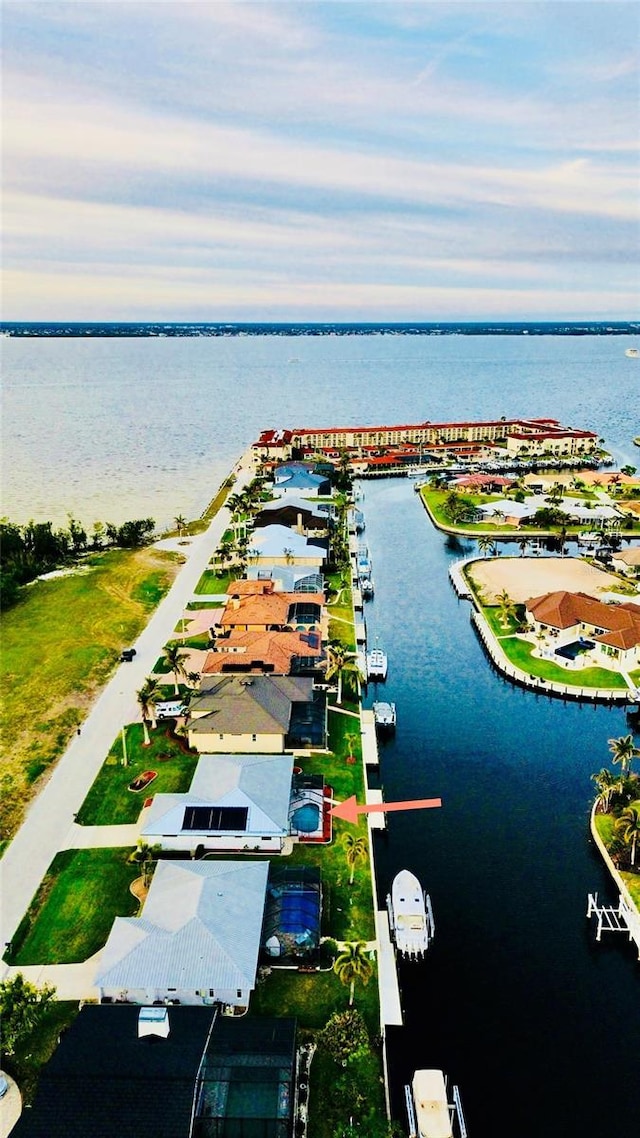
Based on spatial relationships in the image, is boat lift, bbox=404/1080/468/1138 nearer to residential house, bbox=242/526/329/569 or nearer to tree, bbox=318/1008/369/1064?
tree, bbox=318/1008/369/1064

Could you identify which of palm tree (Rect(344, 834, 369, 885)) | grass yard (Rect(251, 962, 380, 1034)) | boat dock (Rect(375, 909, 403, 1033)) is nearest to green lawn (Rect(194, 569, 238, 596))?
palm tree (Rect(344, 834, 369, 885))

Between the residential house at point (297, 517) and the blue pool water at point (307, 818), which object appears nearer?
the blue pool water at point (307, 818)

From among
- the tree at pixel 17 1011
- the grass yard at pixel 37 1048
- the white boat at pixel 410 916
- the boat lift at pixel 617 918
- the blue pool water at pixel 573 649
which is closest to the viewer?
the grass yard at pixel 37 1048

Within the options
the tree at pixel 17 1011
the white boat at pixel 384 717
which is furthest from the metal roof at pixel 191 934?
the white boat at pixel 384 717

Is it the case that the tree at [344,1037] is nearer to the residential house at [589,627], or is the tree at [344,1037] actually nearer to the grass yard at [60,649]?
the grass yard at [60,649]

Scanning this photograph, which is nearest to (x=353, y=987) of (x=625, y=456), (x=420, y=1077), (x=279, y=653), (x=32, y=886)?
(x=420, y=1077)
